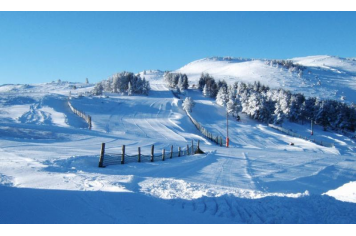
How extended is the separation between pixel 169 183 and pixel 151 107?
62.1 meters

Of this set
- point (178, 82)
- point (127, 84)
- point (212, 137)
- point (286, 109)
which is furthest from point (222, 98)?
point (212, 137)

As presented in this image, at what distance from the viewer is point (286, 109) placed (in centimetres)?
7012

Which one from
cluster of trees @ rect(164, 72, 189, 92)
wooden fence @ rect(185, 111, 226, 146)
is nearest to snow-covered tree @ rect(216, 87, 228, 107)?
wooden fence @ rect(185, 111, 226, 146)

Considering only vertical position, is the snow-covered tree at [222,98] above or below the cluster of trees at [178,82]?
below

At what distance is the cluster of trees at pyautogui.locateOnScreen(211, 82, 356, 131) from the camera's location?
68.4 meters

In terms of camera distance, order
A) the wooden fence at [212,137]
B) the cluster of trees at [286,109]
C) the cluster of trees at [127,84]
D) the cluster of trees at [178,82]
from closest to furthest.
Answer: the wooden fence at [212,137]
the cluster of trees at [286,109]
the cluster of trees at [127,84]
the cluster of trees at [178,82]

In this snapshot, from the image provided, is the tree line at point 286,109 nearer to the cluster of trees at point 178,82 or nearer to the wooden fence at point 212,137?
the wooden fence at point 212,137

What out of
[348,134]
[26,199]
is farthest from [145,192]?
[348,134]

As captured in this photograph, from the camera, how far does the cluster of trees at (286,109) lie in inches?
2692

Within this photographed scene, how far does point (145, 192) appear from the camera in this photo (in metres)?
7.48

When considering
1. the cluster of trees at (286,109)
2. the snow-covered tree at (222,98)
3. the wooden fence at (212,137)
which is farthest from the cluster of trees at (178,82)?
the wooden fence at (212,137)

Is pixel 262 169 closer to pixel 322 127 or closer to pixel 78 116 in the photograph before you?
pixel 78 116

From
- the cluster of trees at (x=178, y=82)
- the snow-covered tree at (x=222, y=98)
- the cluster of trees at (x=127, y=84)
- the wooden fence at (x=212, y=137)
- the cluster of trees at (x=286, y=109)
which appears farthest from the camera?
the cluster of trees at (x=178, y=82)

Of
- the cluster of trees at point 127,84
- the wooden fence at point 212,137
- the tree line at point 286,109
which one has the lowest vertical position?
the wooden fence at point 212,137
